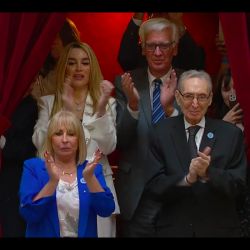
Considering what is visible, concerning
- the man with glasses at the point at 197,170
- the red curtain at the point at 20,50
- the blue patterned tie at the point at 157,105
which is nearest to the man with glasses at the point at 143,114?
the blue patterned tie at the point at 157,105

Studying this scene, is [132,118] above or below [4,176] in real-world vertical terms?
above

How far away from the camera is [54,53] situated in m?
5.64

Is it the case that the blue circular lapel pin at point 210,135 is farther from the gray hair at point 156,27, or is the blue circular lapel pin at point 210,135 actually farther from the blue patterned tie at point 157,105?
the gray hair at point 156,27

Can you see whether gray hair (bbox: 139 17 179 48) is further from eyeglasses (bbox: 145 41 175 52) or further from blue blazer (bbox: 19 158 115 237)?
blue blazer (bbox: 19 158 115 237)

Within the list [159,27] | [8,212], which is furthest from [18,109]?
[159,27]

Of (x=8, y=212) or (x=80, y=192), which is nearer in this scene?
(x=80, y=192)

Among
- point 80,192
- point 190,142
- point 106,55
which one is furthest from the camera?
point 106,55

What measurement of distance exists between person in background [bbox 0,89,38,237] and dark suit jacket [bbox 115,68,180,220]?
52 cm

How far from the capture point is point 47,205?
4.95 m

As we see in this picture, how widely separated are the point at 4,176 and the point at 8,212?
0.71 ft

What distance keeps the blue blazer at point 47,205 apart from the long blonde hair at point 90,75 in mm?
528

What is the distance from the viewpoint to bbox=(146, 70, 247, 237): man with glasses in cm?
521
